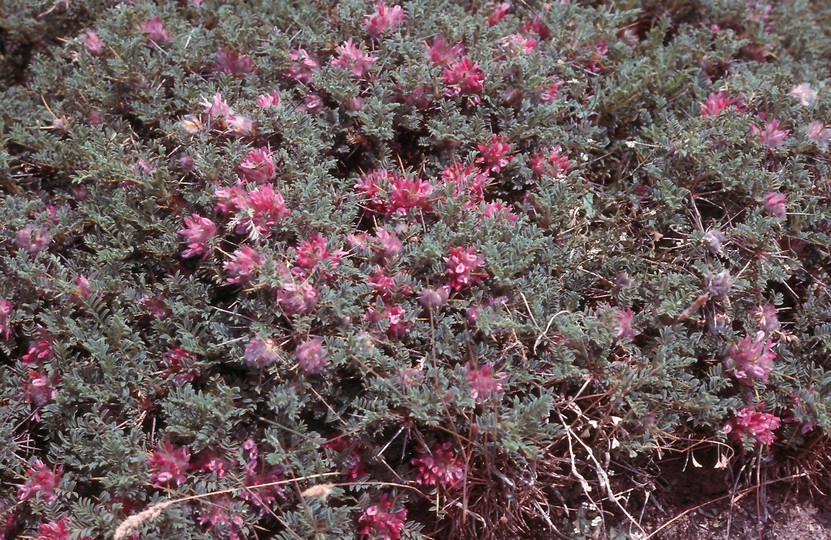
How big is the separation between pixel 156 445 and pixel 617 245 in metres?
1.73

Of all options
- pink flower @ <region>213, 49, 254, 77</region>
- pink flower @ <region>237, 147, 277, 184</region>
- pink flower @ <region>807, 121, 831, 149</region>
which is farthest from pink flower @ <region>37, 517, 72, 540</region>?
pink flower @ <region>807, 121, 831, 149</region>

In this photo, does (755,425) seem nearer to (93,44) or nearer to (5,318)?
(5,318)

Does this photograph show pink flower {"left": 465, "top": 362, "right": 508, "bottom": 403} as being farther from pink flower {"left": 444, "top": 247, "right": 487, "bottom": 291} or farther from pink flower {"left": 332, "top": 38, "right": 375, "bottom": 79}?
pink flower {"left": 332, "top": 38, "right": 375, "bottom": 79}

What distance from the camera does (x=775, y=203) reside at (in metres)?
2.56

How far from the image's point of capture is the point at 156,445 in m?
2.22

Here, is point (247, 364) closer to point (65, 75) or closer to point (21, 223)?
point (21, 223)

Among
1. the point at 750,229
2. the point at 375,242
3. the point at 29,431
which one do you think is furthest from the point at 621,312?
the point at 29,431

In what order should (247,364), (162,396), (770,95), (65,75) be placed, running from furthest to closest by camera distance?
(65,75) < (770,95) < (162,396) < (247,364)

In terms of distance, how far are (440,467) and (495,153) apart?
1.18 metres

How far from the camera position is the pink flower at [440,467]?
7.22 feet

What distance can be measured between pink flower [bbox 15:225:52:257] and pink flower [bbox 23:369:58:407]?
1.46 feet

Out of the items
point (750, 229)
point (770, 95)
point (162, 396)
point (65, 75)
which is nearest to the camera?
point (162, 396)

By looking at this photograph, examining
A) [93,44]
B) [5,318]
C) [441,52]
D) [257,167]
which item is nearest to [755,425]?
[441,52]

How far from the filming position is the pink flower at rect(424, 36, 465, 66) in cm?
275
